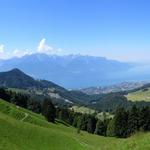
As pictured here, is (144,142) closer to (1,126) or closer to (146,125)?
(1,126)

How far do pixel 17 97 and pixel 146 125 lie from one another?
59.3 meters

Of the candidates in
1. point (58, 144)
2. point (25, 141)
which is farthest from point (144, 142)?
point (58, 144)

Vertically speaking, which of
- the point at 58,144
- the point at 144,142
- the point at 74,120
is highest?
the point at 144,142

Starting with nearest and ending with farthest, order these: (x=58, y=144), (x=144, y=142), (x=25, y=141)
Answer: (x=144, y=142), (x=25, y=141), (x=58, y=144)

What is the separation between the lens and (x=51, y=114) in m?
121

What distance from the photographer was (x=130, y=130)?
124 m

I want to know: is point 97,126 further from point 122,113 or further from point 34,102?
point 34,102

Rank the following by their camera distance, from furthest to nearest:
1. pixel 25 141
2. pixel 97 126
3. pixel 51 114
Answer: pixel 97 126
pixel 51 114
pixel 25 141

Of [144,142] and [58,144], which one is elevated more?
[144,142]

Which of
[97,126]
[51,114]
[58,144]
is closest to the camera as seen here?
[58,144]

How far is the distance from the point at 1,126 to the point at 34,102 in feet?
383

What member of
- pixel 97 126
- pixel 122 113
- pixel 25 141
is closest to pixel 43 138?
pixel 25 141

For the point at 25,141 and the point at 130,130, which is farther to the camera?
the point at 130,130

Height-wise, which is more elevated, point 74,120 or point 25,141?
point 25,141
